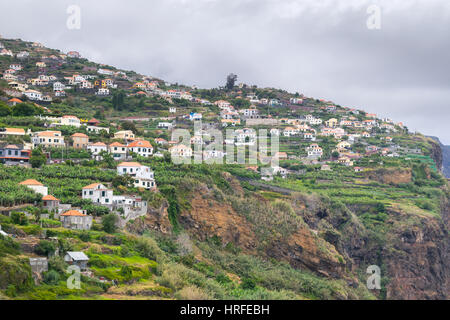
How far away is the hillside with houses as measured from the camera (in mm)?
36125

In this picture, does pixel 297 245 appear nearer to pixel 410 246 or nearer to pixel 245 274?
pixel 245 274

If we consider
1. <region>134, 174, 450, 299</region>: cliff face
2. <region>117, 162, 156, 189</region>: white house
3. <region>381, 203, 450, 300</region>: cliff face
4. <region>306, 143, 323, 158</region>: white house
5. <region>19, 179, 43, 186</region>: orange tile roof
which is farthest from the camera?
<region>306, 143, 323, 158</region>: white house

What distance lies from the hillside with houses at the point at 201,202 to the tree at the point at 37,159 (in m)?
0.22

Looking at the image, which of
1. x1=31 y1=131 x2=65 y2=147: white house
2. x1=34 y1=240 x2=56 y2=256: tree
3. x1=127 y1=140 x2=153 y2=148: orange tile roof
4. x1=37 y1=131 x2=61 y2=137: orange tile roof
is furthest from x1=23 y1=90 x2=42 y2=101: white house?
x1=34 y1=240 x2=56 y2=256: tree

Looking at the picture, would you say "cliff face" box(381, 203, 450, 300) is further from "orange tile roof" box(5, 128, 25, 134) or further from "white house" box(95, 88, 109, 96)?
"white house" box(95, 88, 109, 96)

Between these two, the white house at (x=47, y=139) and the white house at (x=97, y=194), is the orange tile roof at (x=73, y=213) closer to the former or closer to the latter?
the white house at (x=97, y=194)

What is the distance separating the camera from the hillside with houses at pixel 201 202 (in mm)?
36125

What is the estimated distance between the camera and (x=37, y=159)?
2088 inches

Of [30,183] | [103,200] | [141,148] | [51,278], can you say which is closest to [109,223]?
[103,200]

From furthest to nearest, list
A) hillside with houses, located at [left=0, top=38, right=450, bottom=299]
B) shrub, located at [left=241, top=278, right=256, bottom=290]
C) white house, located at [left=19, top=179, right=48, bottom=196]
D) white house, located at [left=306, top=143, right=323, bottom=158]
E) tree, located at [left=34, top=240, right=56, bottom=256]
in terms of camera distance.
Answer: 1. white house, located at [left=306, top=143, right=323, bottom=158]
2. white house, located at [left=19, top=179, right=48, bottom=196]
3. shrub, located at [left=241, top=278, right=256, bottom=290]
4. hillside with houses, located at [left=0, top=38, right=450, bottom=299]
5. tree, located at [left=34, top=240, right=56, bottom=256]

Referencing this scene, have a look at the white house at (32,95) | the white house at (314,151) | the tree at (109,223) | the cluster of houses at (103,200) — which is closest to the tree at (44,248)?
the cluster of houses at (103,200)

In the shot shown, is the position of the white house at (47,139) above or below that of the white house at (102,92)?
below

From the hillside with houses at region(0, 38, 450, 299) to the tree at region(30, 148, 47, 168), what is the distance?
0.22m
